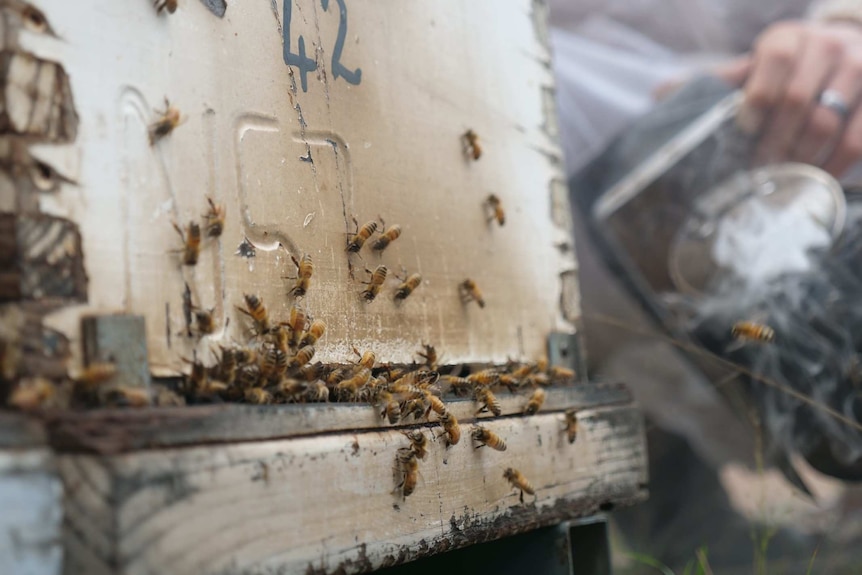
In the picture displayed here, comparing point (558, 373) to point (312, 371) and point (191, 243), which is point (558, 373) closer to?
point (312, 371)

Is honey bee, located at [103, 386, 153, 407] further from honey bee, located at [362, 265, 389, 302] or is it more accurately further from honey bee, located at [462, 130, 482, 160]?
honey bee, located at [462, 130, 482, 160]

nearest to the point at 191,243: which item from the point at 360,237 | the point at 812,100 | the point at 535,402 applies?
the point at 360,237

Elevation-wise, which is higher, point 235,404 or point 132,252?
point 132,252

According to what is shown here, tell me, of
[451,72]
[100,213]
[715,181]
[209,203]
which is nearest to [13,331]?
[100,213]

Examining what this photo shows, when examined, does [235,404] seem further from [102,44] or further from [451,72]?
[451,72]

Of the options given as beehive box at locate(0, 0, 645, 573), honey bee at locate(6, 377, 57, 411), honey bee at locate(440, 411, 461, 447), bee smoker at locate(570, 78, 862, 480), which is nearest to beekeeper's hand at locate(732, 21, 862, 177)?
bee smoker at locate(570, 78, 862, 480)
